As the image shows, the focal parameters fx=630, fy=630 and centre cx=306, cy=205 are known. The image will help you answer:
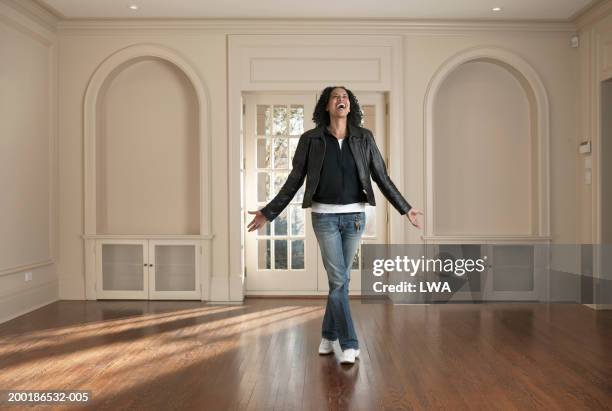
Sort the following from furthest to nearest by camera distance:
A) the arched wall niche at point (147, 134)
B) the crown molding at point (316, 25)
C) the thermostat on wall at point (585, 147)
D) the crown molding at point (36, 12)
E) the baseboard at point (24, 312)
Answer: the arched wall niche at point (147, 134) → the crown molding at point (316, 25) → the thermostat on wall at point (585, 147) → the crown molding at point (36, 12) → the baseboard at point (24, 312)

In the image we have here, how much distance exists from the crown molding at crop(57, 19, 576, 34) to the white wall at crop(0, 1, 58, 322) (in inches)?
21.0

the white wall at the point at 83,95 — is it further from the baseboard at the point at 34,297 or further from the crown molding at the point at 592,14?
the crown molding at the point at 592,14

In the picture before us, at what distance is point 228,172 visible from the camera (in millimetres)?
6000

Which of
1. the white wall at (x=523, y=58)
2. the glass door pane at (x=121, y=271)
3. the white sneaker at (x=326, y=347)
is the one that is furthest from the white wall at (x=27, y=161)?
the white wall at (x=523, y=58)

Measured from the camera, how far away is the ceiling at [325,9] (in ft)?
17.9

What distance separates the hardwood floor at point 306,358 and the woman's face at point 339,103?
1449 millimetres

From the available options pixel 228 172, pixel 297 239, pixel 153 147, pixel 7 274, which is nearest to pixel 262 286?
pixel 297 239

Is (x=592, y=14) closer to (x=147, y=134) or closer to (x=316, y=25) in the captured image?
(x=316, y=25)

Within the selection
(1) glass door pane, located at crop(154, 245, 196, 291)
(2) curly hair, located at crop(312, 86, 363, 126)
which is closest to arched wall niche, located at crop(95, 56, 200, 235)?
(1) glass door pane, located at crop(154, 245, 196, 291)

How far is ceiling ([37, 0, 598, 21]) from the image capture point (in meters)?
5.46

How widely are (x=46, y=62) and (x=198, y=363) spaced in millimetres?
3562

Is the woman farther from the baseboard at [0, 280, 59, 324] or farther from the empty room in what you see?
the baseboard at [0, 280, 59, 324]

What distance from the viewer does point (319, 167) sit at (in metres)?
3.64
